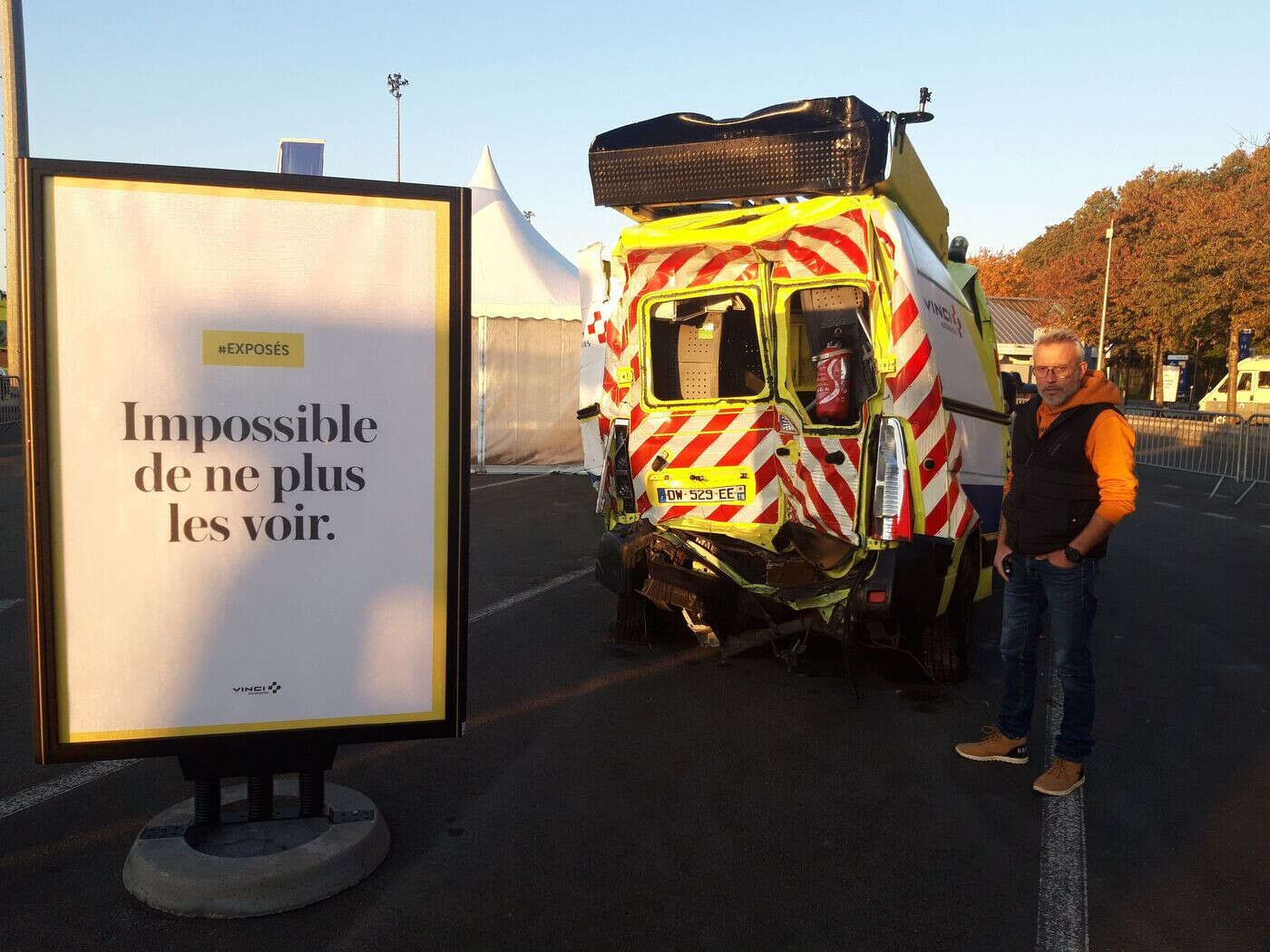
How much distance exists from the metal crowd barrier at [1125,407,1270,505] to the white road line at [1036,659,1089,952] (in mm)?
Result: 10398

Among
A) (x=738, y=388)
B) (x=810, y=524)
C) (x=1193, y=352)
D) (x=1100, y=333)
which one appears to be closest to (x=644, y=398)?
(x=738, y=388)

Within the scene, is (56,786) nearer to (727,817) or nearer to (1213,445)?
(727,817)

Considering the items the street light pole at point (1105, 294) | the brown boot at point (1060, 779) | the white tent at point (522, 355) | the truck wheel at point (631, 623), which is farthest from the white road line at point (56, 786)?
the street light pole at point (1105, 294)

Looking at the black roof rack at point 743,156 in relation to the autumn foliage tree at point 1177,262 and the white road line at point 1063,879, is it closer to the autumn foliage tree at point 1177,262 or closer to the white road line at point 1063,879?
the white road line at point 1063,879

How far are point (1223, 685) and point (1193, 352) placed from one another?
164 feet

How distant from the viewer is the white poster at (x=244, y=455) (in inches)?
115

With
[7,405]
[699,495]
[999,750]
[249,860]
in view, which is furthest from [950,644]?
[7,405]

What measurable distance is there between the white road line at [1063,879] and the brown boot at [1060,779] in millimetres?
33

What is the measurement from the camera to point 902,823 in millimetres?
3857

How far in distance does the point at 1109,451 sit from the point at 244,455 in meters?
3.24

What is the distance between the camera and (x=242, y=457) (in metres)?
3.09

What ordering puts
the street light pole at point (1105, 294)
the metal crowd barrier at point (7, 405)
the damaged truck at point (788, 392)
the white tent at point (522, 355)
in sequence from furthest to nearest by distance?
the street light pole at point (1105, 294) < the metal crowd barrier at point (7, 405) < the white tent at point (522, 355) < the damaged truck at point (788, 392)

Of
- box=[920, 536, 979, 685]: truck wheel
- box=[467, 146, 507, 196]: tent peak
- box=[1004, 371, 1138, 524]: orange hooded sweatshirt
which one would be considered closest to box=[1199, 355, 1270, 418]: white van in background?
box=[467, 146, 507, 196]: tent peak

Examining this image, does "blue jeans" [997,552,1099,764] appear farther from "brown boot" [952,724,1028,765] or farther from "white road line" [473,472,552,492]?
"white road line" [473,472,552,492]
